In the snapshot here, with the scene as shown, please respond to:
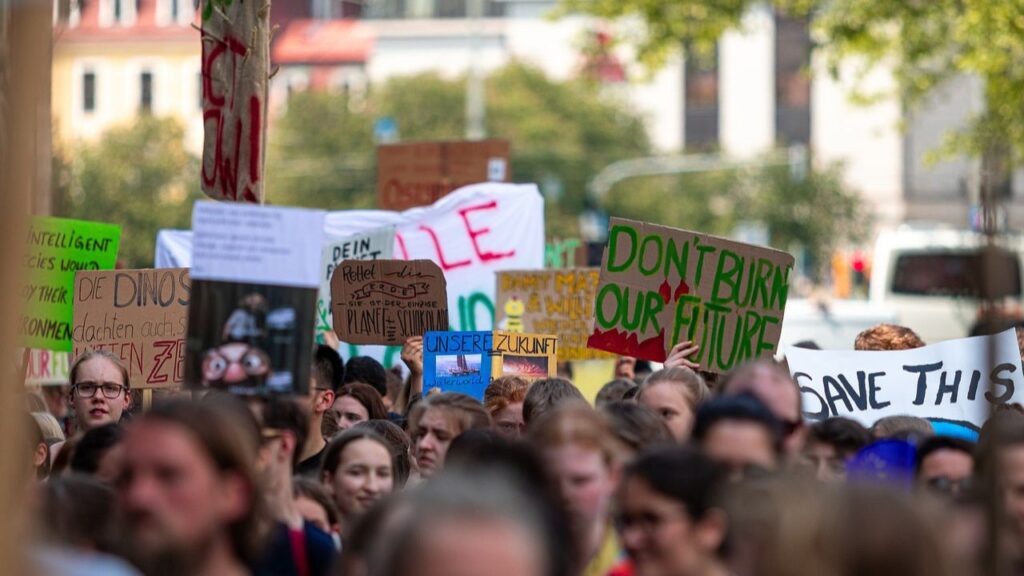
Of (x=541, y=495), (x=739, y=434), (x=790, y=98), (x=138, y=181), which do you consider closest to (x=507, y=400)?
(x=739, y=434)

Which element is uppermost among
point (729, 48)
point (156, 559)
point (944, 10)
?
point (729, 48)

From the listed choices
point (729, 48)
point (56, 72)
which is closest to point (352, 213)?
point (56, 72)

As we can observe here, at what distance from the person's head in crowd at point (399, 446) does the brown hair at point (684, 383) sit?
76 cm

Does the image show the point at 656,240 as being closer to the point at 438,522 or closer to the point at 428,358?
the point at 428,358

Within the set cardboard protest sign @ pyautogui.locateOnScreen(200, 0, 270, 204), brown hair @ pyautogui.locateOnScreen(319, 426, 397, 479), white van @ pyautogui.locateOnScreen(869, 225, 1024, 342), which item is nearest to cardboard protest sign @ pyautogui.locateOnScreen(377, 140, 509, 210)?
cardboard protest sign @ pyautogui.locateOnScreen(200, 0, 270, 204)

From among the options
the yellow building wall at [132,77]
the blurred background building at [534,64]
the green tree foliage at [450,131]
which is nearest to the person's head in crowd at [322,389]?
the green tree foliage at [450,131]

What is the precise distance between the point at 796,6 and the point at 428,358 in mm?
13428

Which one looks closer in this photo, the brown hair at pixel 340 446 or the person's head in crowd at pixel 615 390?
the brown hair at pixel 340 446

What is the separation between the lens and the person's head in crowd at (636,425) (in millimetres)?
5312

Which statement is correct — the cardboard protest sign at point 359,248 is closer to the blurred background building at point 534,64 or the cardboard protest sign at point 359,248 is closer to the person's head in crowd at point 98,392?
the person's head in crowd at point 98,392

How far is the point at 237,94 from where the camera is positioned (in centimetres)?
818

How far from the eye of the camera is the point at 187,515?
4.09 meters

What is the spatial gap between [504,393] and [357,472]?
1.73 m

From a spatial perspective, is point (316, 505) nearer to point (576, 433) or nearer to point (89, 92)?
point (576, 433)
